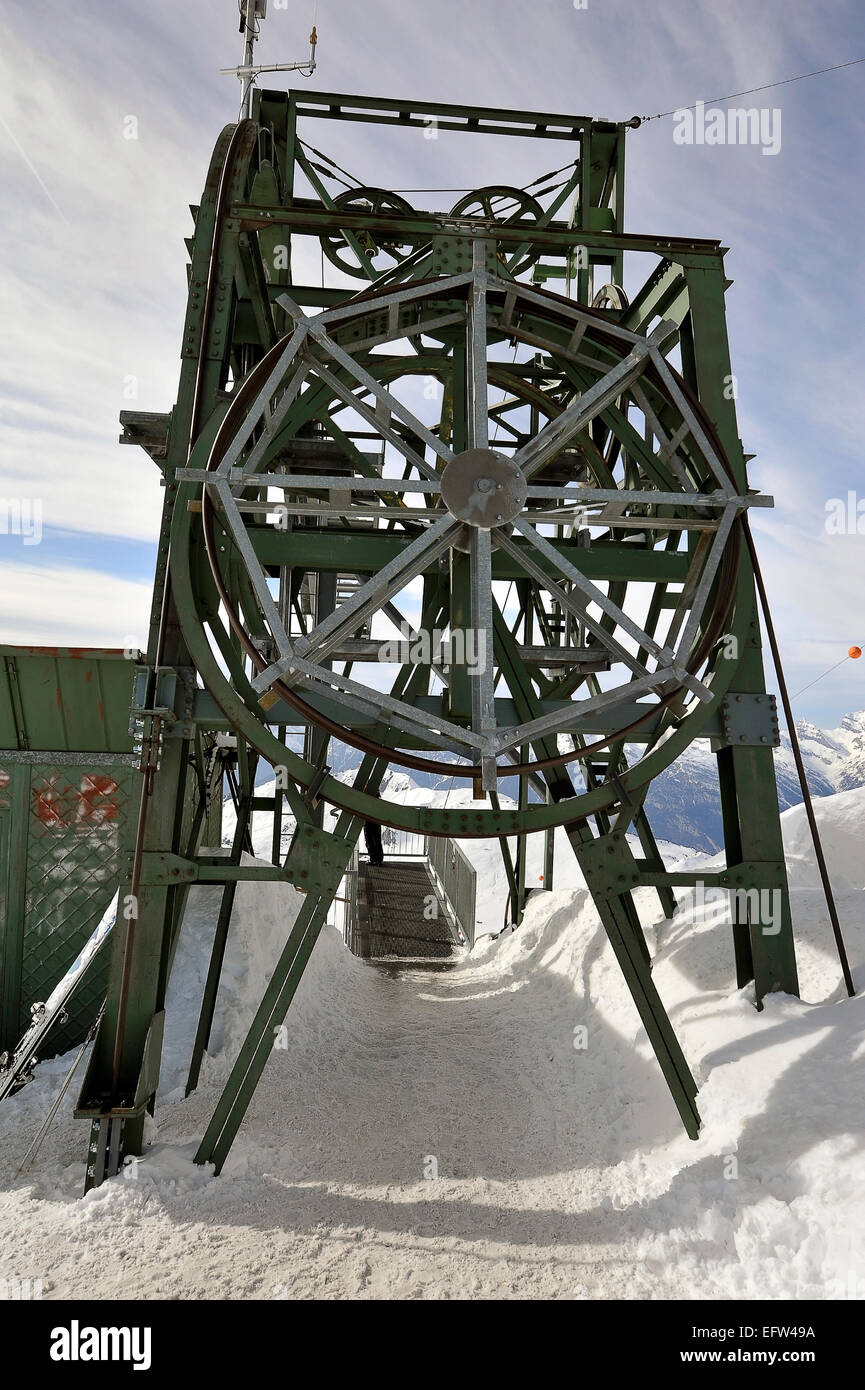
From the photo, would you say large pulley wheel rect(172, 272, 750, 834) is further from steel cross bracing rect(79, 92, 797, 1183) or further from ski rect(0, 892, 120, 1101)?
ski rect(0, 892, 120, 1101)

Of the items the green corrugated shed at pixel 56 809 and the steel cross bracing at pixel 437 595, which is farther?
the green corrugated shed at pixel 56 809

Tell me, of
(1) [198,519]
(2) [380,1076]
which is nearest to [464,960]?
(2) [380,1076]

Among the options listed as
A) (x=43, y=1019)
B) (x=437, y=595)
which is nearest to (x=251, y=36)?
(x=437, y=595)

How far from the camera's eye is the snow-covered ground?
4223 millimetres

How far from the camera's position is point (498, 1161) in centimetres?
597

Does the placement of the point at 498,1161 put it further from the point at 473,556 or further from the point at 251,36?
the point at 251,36

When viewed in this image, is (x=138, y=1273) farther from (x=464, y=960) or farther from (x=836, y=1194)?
(x=464, y=960)

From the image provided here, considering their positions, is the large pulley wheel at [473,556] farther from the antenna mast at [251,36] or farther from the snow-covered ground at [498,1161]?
the antenna mast at [251,36]

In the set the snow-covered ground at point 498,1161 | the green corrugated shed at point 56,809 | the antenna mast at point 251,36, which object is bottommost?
the snow-covered ground at point 498,1161

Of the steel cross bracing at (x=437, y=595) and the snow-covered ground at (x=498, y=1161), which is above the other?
the steel cross bracing at (x=437, y=595)

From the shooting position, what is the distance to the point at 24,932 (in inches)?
335

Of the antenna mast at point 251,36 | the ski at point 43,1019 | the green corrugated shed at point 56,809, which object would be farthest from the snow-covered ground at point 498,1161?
the antenna mast at point 251,36

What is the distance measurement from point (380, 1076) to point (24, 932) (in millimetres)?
4027

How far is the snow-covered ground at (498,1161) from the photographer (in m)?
4.22
